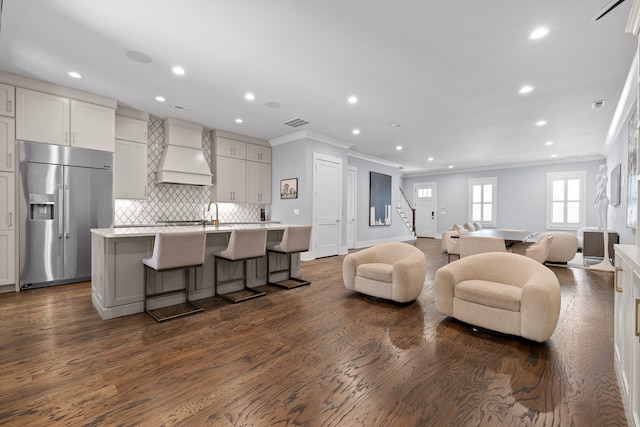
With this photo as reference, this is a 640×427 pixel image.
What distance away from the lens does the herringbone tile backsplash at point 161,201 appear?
211 inches

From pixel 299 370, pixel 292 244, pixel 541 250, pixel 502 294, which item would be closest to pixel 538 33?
pixel 502 294

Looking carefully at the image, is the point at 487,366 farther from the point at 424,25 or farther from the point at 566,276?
the point at 566,276

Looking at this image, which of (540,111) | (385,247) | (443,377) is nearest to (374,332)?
(443,377)

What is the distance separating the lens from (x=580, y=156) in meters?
8.90

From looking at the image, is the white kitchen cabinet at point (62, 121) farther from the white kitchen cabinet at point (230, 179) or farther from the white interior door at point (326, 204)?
the white interior door at point (326, 204)

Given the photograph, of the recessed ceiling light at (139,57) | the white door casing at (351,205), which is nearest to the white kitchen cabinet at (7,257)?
the recessed ceiling light at (139,57)

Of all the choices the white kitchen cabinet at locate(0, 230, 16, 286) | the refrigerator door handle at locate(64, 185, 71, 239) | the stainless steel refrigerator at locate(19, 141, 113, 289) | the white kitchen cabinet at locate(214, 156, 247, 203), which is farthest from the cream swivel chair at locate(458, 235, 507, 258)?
the white kitchen cabinet at locate(0, 230, 16, 286)

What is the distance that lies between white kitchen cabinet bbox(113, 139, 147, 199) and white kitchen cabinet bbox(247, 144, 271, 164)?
2.21 meters

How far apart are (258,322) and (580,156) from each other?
434 inches

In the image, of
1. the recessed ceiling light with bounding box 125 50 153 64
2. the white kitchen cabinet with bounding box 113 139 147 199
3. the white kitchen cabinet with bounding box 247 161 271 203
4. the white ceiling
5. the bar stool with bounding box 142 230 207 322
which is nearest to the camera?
the white ceiling

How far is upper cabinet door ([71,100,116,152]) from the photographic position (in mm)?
4359

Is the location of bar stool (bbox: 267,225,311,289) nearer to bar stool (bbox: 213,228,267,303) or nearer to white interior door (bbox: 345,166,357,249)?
bar stool (bbox: 213,228,267,303)

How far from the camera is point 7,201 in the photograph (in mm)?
3859

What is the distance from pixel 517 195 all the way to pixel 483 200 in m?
1.11
